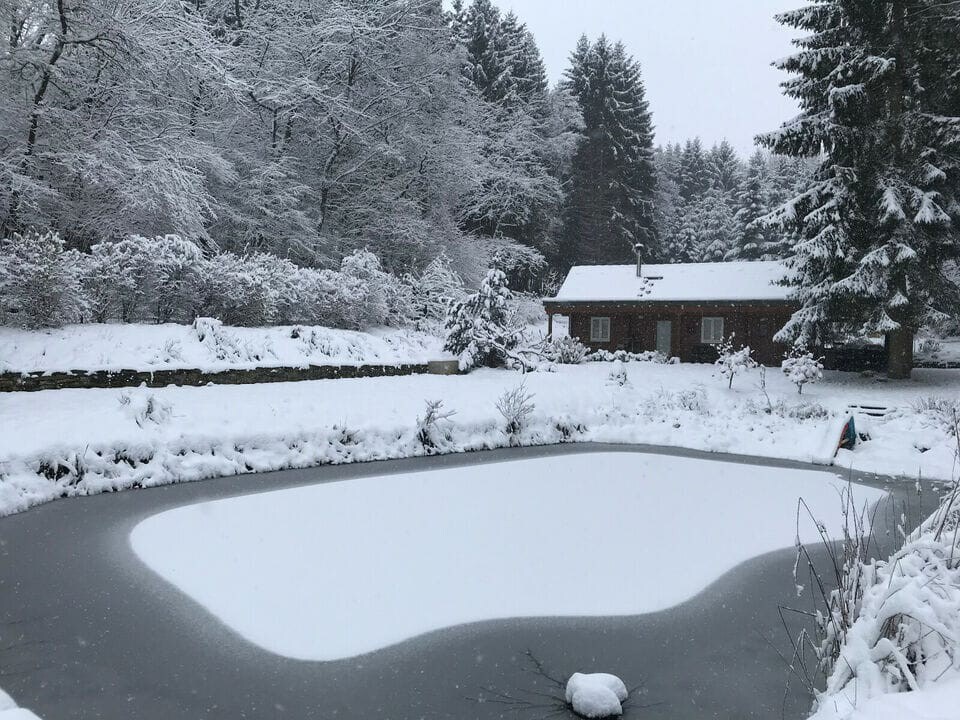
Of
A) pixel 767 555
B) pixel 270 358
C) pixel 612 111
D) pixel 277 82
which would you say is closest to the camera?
pixel 767 555

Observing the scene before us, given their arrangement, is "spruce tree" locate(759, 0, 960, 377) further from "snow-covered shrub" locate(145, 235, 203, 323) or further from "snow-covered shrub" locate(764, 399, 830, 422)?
"snow-covered shrub" locate(145, 235, 203, 323)

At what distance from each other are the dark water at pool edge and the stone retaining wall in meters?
5.80

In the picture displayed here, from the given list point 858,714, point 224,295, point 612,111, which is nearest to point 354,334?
point 224,295

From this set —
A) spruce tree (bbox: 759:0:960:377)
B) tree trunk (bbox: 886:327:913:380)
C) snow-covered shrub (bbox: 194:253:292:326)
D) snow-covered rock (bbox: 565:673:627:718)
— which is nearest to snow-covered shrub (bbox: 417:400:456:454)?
snow-covered shrub (bbox: 194:253:292:326)

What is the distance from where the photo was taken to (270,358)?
1523 cm

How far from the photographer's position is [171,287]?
15.4 metres

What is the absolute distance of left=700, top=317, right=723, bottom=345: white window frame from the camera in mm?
27844

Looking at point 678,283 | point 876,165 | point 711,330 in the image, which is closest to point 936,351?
point 711,330

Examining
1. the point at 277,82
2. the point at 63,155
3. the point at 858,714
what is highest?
the point at 277,82

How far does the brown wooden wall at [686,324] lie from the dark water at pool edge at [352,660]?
71.0 ft

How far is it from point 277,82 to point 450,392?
14200 millimetres

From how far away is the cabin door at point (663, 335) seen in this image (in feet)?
94.4

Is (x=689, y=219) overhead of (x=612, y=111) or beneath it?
beneath

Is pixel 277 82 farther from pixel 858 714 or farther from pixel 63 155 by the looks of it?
pixel 858 714
